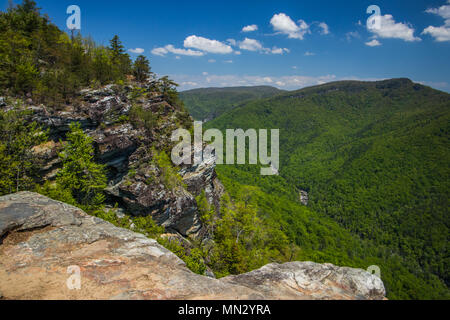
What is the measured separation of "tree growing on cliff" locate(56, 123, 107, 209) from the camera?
17.0 m

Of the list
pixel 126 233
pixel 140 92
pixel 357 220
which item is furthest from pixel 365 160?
pixel 126 233

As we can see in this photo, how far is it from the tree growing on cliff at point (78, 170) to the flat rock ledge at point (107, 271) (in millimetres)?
7789

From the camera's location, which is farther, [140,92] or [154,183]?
[140,92]

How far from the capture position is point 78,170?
1775 cm

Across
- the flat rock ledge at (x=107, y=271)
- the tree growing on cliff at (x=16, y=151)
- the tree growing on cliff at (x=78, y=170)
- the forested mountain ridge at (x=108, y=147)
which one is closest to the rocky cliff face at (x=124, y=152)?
the forested mountain ridge at (x=108, y=147)

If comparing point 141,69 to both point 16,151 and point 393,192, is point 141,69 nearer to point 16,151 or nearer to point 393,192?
point 16,151

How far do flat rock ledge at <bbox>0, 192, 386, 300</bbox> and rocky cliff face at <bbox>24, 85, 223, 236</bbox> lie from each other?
428 inches

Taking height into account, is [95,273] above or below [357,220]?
above

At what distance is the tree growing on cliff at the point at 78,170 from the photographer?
55.9ft

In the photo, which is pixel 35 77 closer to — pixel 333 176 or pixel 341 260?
pixel 341 260

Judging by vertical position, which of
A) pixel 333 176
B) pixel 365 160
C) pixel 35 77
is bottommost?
pixel 333 176

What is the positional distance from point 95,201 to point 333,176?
147487 mm

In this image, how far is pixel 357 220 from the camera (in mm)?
101812

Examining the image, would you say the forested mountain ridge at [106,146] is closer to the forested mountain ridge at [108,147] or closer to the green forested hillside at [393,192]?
the forested mountain ridge at [108,147]
